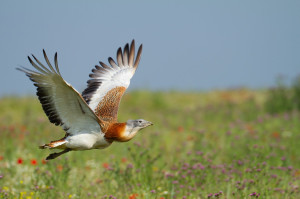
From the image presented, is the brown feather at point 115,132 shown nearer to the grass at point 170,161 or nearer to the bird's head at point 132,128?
the bird's head at point 132,128

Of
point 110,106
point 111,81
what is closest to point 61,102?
point 110,106

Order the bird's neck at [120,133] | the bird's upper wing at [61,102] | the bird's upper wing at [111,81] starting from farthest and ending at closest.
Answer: the bird's upper wing at [111,81] < the bird's neck at [120,133] < the bird's upper wing at [61,102]

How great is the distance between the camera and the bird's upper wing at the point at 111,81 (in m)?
5.87

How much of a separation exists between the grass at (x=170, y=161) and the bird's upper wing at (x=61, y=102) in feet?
1.71

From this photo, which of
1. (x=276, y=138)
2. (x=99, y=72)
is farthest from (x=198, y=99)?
(x=99, y=72)

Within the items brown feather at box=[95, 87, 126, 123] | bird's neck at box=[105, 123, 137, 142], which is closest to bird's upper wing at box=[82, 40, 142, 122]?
brown feather at box=[95, 87, 126, 123]

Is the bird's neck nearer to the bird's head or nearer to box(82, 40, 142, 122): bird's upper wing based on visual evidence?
the bird's head

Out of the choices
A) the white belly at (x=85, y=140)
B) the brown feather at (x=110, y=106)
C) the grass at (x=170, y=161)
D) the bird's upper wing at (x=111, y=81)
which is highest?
the bird's upper wing at (x=111, y=81)

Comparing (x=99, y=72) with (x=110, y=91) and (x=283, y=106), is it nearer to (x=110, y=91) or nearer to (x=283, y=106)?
(x=110, y=91)

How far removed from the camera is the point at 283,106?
36.8 ft

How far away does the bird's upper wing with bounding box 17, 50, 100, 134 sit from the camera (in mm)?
4430

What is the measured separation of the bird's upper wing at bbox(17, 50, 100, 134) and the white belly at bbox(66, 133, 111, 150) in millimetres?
58

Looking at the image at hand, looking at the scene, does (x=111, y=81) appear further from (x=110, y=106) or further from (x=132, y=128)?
(x=132, y=128)

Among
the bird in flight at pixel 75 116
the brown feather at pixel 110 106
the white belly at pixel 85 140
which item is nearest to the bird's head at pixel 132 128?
the bird in flight at pixel 75 116
